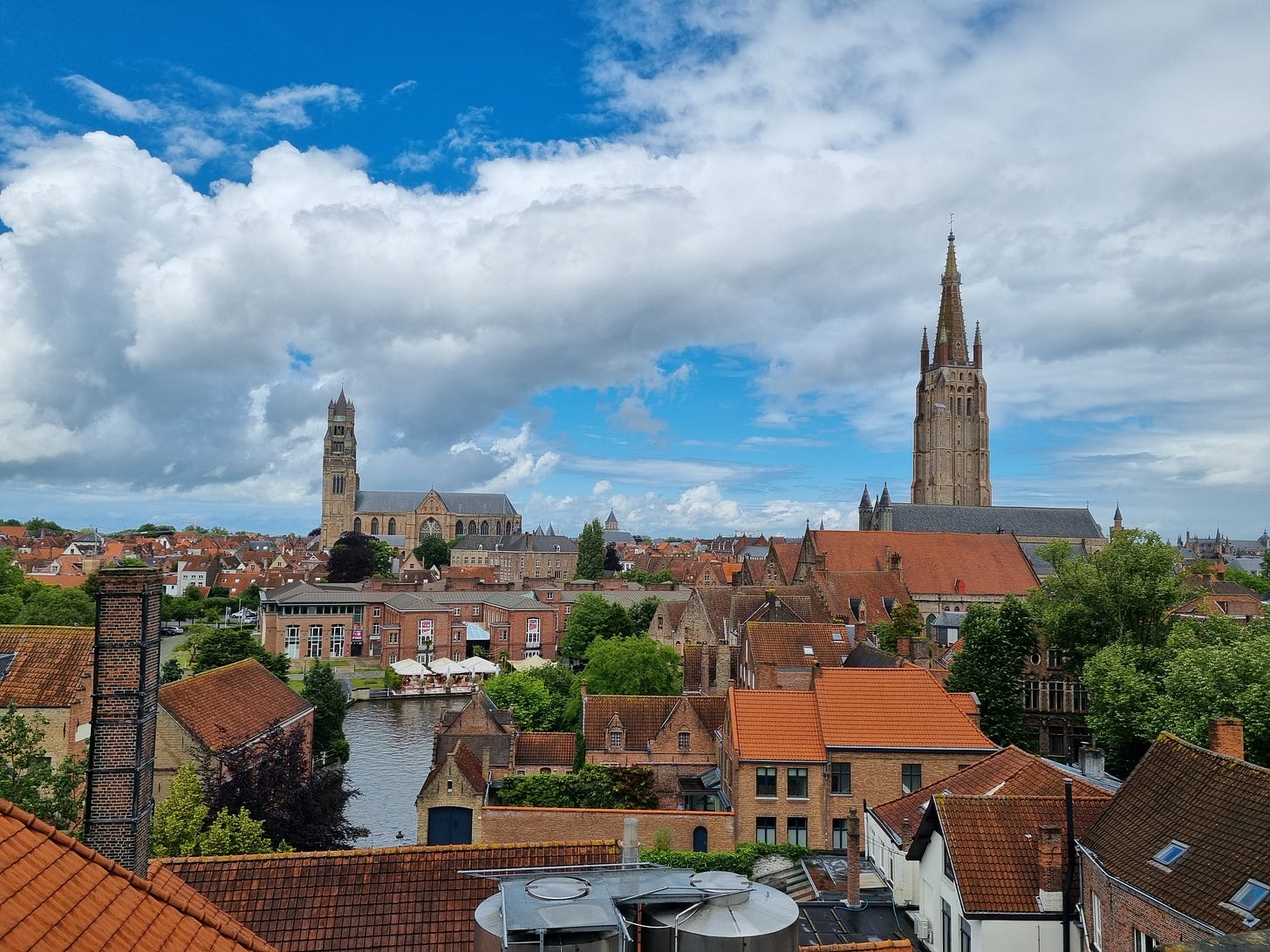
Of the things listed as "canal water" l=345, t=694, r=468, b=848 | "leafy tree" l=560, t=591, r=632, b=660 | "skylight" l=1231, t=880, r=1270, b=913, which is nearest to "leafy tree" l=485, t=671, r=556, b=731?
"canal water" l=345, t=694, r=468, b=848

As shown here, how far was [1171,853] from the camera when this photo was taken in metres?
15.9

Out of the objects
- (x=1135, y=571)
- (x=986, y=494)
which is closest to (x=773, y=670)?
(x=1135, y=571)

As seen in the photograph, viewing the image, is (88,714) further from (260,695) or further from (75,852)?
(75,852)

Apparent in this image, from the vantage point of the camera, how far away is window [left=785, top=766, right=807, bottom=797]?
3016cm

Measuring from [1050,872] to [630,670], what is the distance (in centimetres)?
3308

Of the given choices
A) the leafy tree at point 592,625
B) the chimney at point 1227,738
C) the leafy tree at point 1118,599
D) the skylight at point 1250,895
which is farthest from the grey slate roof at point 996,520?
the skylight at point 1250,895

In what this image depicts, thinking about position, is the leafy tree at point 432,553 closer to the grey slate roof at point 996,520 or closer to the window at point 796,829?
the grey slate roof at point 996,520

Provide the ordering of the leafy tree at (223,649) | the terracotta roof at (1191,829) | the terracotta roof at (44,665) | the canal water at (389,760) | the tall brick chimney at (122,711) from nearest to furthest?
the tall brick chimney at (122,711) < the terracotta roof at (1191,829) < the terracotta roof at (44,665) < the canal water at (389,760) < the leafy tree at (223,649)

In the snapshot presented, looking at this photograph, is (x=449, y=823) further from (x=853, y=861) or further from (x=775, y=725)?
(x=853, y=861)

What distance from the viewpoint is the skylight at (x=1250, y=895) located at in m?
13.6

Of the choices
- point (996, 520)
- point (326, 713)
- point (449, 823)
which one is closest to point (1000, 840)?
point (449, 823)

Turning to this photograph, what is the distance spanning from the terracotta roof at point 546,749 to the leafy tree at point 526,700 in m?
8.41

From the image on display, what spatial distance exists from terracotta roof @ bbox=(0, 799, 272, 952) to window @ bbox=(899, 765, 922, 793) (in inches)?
1060

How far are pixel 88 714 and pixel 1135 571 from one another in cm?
4349
